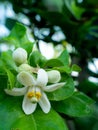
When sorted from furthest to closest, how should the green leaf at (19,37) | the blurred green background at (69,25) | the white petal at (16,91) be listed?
1. the blurred green background at (69,25)
2. the green leaf at (19,37)
3. the white petal at (16,91)

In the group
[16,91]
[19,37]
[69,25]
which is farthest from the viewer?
[69,25]

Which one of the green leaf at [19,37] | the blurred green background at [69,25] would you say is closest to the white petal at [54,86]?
the green leaf at [19,37]

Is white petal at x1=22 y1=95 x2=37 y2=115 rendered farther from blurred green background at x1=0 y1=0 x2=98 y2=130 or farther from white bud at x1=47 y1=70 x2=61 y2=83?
blurred green background at x1=0 y1=0 x2=98 y2=130

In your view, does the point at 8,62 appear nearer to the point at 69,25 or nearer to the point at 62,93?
the point at 62,93

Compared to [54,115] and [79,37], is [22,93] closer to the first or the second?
[54,115]

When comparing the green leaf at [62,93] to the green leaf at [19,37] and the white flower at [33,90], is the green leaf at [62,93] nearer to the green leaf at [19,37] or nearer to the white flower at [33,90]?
the white flower at [33,90]

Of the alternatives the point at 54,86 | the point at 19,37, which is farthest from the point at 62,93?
the point at 19,37

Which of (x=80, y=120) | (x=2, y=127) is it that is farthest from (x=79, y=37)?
(x=2, y=127)

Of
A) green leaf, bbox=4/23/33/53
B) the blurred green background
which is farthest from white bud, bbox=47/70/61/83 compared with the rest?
the blurred green background
